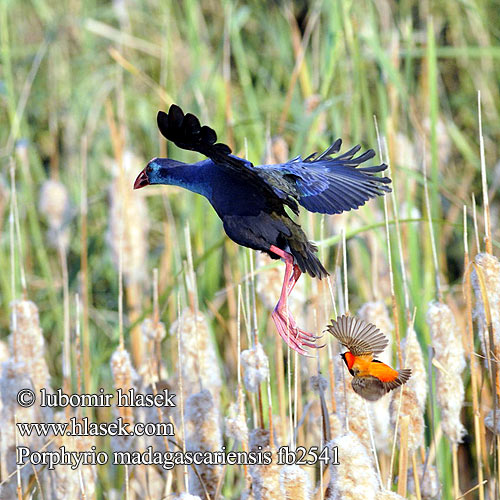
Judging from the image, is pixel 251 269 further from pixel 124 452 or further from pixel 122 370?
pixel 124 452

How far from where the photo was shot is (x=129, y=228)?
2.98 m

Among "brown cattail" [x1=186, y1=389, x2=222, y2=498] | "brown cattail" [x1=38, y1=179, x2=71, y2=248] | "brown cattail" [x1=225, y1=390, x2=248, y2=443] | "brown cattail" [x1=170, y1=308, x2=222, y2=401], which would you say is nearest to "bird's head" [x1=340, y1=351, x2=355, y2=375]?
"brown cattail" [x1=225, y1=390, x2=248, y2=443]

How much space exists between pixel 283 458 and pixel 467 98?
2599 mm

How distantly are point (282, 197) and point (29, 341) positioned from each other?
2.95 feet

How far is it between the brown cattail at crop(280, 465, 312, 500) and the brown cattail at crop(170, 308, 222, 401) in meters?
0.50

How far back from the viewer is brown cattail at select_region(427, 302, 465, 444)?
1766 mm

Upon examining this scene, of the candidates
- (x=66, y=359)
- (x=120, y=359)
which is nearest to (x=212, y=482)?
(x=120, y=359)

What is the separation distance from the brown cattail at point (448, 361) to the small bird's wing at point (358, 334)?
0.31 meters

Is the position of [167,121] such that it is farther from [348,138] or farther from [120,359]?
[348,138]

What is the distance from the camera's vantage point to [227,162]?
56.6 inches

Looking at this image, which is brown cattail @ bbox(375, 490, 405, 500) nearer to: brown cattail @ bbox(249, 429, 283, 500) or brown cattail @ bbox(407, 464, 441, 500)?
brown cattail @ bbox(249, 429, 283, 500)

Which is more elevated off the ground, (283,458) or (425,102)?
(425,102)

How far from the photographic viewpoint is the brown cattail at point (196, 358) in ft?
6.55

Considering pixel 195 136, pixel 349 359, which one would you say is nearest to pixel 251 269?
pixel 349 359
